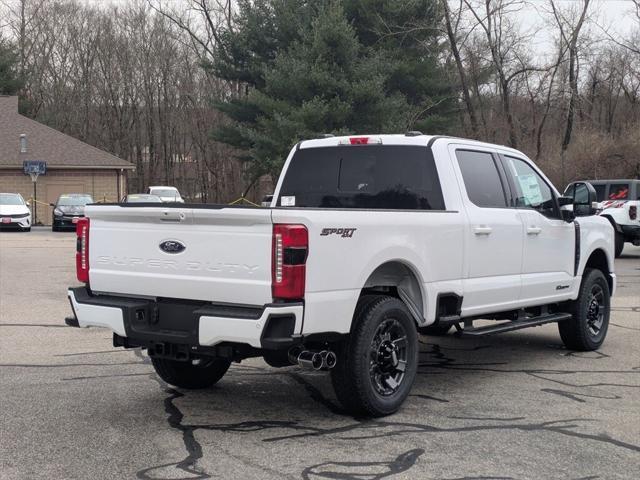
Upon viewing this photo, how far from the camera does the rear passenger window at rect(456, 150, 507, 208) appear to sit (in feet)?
23.5

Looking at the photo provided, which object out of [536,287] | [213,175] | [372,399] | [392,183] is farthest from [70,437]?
[213,175]

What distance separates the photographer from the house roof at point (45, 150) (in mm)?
42562

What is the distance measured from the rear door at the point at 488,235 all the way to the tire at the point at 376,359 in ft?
2.90

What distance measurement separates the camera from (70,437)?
215 inches

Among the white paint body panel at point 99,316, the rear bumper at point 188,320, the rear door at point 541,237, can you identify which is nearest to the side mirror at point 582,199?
the rear door at point 541,237

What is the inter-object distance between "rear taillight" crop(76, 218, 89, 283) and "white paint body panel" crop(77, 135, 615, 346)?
9 centimetres

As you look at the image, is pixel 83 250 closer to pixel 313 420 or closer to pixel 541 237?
pixel 313 420

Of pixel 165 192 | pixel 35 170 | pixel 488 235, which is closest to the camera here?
pixel 488 235

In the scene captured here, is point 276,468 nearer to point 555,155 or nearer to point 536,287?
point 536,287

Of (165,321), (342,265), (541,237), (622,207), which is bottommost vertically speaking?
(165,321)

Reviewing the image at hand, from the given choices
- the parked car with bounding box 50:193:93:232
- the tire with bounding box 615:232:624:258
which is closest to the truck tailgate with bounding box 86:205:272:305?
the tire with bounding box 615:232:624:258

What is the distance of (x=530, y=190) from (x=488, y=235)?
4.02ft

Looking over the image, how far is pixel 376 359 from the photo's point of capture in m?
5.96

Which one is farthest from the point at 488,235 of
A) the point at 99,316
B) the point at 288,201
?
the point at 99,316
